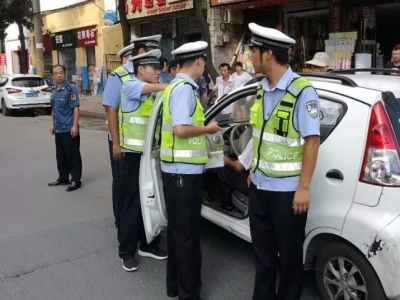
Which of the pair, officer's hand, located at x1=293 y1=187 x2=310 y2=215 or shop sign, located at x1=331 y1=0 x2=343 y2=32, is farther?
shop sign, located at x1=331 y1=0 x2=343 y2=32

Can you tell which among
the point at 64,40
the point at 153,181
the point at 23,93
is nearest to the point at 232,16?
the point at 23,93

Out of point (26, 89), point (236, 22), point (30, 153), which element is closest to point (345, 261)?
point (30, 153)

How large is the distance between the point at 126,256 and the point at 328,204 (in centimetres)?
180

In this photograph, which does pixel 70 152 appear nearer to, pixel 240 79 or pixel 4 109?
pixel 240 79

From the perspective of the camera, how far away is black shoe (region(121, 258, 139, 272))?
3709 millimetres

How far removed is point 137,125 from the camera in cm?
375

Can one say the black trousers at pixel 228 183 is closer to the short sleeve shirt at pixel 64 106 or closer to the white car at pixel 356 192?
the white car at pixel 356 192

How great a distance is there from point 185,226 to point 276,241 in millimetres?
598

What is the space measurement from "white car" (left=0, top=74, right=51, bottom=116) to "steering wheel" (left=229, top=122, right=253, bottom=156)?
12807 millimetres

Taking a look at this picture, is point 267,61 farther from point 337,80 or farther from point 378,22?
point 378,22

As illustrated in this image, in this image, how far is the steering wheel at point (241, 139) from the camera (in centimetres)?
392

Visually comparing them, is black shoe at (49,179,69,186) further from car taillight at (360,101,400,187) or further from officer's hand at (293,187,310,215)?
car taillight at (360,101,400,187)

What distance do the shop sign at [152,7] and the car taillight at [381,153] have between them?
1224cm

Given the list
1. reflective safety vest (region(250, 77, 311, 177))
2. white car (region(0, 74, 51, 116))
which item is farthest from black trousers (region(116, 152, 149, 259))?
white car (region(0, 74, 51, 116))
